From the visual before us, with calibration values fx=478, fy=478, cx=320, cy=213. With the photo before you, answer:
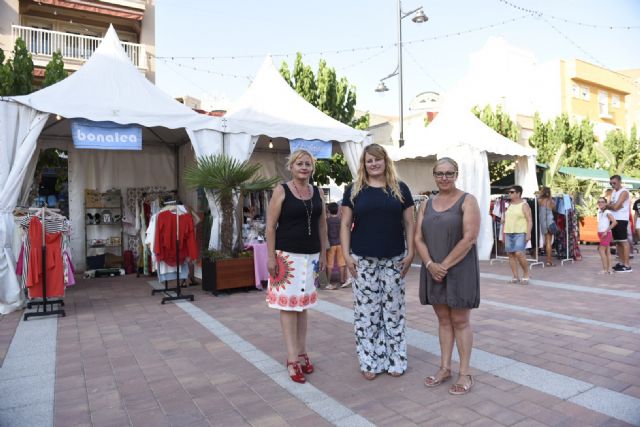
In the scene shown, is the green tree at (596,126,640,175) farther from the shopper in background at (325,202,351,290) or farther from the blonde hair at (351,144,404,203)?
the blonde hair at (351,144,404,203)

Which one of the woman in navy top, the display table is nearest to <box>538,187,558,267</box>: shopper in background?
the display table

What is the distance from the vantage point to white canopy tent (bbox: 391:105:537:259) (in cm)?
1139

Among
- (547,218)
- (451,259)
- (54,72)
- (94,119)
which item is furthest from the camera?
(54,72)

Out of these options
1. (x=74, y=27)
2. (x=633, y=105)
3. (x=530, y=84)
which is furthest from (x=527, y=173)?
(x=633, y=105)

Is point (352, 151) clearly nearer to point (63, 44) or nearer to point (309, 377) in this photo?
point (309, 377)

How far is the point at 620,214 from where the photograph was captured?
28.1 feet

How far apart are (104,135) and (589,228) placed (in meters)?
13.5

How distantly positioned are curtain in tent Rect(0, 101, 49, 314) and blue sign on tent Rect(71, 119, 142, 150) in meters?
0.49

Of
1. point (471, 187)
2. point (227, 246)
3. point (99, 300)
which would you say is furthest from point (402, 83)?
point (99, 300)

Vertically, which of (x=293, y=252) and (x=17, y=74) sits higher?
(x=17, y=74)

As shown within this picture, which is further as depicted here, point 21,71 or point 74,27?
point 74,27

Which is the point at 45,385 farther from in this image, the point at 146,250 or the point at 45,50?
the point at 45,50

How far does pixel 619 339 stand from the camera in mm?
4449

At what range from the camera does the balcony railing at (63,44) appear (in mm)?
16703
